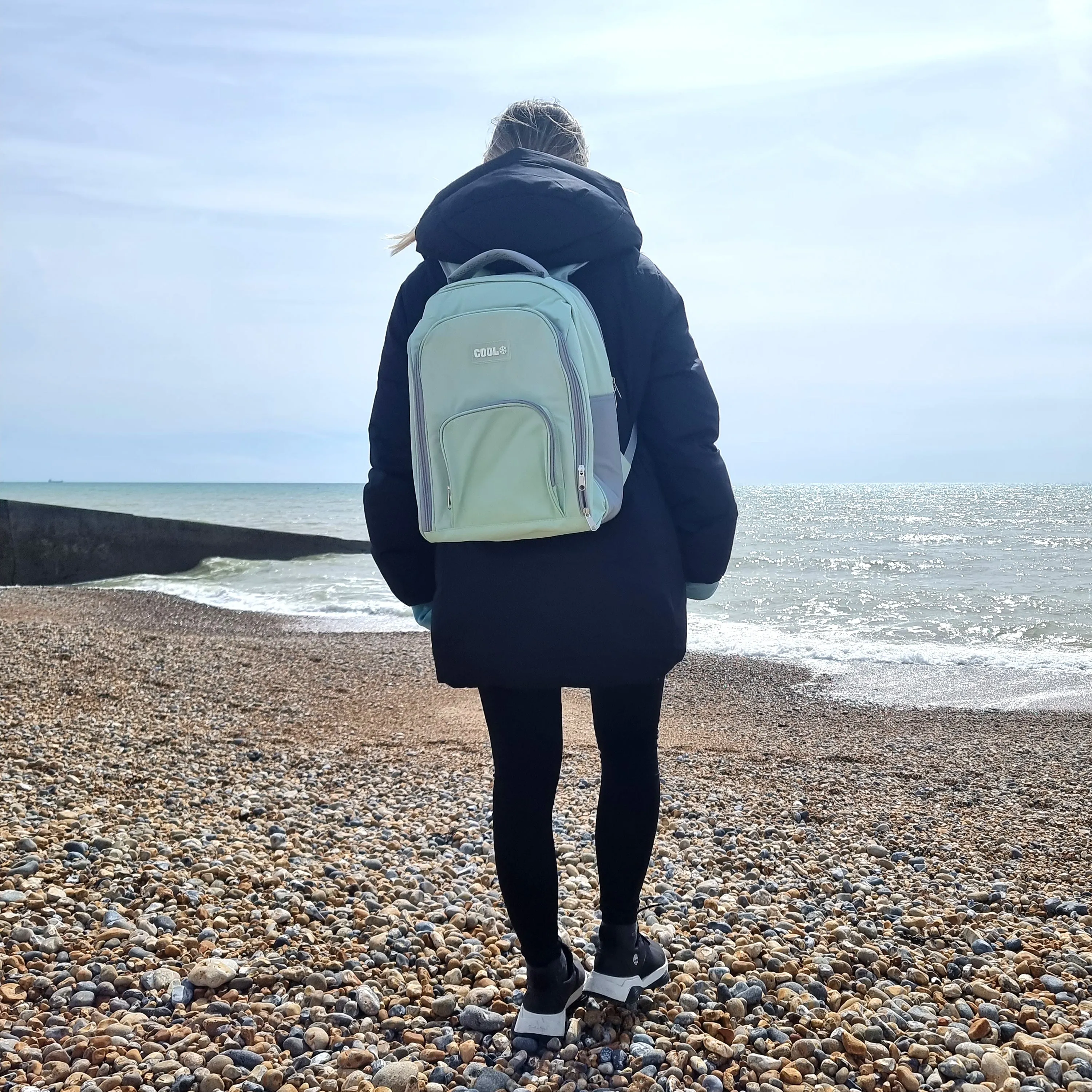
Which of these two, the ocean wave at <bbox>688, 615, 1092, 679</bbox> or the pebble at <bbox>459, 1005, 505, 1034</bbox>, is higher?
the pebble at <bbox>459, 1005, 505, 1034</bbox>

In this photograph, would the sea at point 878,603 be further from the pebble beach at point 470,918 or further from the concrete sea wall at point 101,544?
the pebble beach at point 470,918

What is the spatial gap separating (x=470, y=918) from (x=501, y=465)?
1.47 m

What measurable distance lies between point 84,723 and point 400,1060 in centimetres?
368

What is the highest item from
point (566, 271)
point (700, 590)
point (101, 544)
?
point (566, 271)

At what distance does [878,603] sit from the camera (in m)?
14.8

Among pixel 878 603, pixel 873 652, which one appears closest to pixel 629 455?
pixel 873 652

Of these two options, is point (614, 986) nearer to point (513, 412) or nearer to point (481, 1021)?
point (481, 1021)

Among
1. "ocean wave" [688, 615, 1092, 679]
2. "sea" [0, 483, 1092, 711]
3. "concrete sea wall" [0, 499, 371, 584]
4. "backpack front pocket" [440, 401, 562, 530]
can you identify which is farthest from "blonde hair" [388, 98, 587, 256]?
"concrete sea wall" [0, 499, 371, 584]

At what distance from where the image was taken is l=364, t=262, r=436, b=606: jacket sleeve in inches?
69.4

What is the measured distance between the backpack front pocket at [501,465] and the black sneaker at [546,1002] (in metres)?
0.96

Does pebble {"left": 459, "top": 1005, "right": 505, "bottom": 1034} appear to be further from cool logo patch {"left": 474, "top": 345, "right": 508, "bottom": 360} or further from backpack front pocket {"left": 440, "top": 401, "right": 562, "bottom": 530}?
cool logo patch {"left": 474, "top": 345, "right": 508, "bottom": 360}

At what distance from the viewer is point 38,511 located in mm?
17859

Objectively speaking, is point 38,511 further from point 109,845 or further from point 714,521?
point 714,521

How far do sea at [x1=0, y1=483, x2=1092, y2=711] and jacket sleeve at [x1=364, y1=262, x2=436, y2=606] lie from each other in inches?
268
